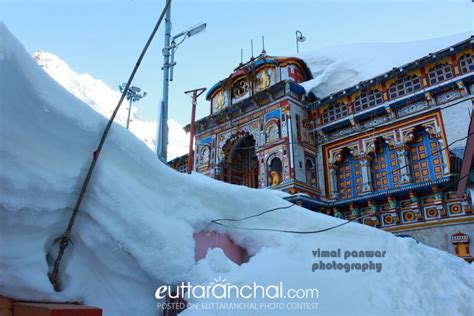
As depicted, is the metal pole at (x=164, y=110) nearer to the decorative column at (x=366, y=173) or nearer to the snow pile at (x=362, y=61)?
the snow pile at (x=362, y=61)

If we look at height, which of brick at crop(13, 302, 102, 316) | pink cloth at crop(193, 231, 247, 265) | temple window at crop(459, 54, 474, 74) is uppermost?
temple window at crop(459, 54, 474, 74)

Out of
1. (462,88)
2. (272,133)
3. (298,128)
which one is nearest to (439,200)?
(462,88)

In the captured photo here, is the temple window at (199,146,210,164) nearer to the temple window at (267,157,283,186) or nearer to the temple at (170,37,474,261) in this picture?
the temple at (170,37,474,261)

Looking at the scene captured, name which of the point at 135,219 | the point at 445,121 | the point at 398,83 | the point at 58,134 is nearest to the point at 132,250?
the point at 135,219

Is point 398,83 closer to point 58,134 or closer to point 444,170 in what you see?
point 444,170

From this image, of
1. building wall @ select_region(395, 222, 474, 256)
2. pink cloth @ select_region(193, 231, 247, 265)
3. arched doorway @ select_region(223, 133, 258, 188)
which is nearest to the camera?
pink cloth @ select_region(193, 231, 247, 265)

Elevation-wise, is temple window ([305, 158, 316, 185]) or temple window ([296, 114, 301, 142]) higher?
temple window ([296, 114, 301, 142])

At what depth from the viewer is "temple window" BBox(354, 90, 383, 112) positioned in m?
13.8

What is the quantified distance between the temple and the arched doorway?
5 centimetres

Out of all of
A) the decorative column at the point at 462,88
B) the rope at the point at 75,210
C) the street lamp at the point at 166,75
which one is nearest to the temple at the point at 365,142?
the decorative column at the point at 462,88

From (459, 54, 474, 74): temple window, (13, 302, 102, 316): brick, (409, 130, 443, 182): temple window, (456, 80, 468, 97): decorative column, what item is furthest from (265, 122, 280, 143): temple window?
(13, 302, 102, 316): brick

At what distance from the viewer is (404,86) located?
13.2 m

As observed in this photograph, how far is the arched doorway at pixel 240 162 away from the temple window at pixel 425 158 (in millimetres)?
7266

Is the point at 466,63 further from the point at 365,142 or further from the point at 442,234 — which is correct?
the point at 442,234
